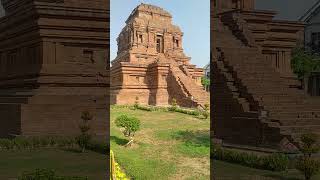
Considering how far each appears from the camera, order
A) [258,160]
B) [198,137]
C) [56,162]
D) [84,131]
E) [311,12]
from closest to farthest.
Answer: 1. [198,137]
2. [258,160]
3. [56,162]
4. [84,131]
5. [311,12]

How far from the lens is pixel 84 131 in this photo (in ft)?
38.0

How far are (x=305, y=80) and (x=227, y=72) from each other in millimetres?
13288

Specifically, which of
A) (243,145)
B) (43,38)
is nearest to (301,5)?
(243,145)

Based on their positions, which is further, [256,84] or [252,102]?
[256,84]

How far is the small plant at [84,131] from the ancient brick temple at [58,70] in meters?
0.31

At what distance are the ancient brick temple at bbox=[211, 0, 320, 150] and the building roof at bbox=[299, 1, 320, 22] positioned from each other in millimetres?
12156

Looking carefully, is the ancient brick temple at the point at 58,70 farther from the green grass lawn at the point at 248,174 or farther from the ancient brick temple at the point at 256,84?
the green grass lawn at the point at 248,174

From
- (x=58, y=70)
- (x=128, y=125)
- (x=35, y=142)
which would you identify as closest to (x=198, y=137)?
(x=128, y=125)

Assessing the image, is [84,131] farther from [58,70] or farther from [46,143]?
[58,70]

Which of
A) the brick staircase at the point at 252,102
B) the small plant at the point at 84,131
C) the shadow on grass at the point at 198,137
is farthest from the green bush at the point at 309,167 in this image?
the small plant at the point at 84,131

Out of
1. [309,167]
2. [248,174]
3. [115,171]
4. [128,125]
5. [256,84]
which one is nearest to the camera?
[115,171]

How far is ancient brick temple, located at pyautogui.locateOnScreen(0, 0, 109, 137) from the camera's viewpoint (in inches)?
467

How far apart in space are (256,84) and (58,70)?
633cm

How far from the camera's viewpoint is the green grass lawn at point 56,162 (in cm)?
817
